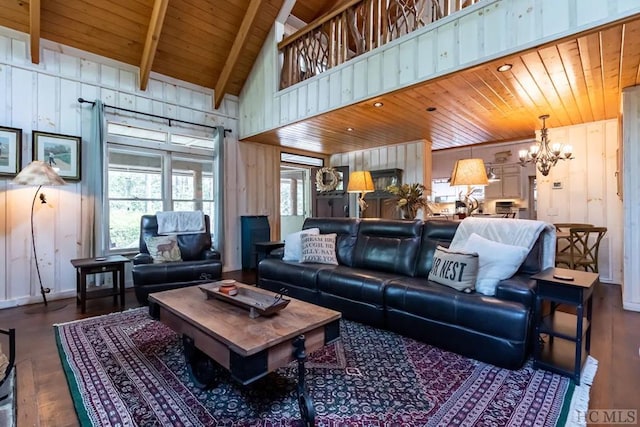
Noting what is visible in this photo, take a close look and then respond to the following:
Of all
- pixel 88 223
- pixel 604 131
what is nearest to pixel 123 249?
pixel 88 223

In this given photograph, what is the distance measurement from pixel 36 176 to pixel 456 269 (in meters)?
4.12

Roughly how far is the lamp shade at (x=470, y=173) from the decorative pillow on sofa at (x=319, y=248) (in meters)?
1.47

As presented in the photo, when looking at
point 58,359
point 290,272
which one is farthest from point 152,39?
point 58,359

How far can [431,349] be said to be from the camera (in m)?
2.45

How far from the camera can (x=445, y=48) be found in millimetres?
2961

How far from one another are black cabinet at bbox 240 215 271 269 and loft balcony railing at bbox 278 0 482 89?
2.28 m

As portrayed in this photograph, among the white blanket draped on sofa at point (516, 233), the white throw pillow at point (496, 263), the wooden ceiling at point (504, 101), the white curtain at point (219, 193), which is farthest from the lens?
the white curtain at point (219, 193)

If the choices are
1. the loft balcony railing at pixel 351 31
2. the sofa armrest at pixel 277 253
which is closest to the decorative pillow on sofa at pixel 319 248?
the sofa armrest at pixel 277 253

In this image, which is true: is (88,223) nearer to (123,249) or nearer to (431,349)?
(123,249)

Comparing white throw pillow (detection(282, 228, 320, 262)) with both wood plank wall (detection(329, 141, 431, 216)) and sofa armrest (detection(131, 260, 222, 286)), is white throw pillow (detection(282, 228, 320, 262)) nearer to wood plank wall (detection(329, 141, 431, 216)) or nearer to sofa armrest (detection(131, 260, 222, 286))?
sofa armrest (detection(131, 260, 222, 286))

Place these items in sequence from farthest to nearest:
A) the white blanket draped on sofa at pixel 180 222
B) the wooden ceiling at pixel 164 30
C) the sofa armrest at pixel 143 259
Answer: the white blanket draped on sofa at pixel 180 222 < the wooden ceiling at pixel 164 30 < the sofa armrest at pixel 143 259

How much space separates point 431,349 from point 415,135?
3.90 metres

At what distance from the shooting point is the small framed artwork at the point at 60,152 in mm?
3773

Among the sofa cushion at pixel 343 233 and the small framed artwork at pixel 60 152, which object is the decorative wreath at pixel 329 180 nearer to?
the sofa cushion at pixel 343 233
